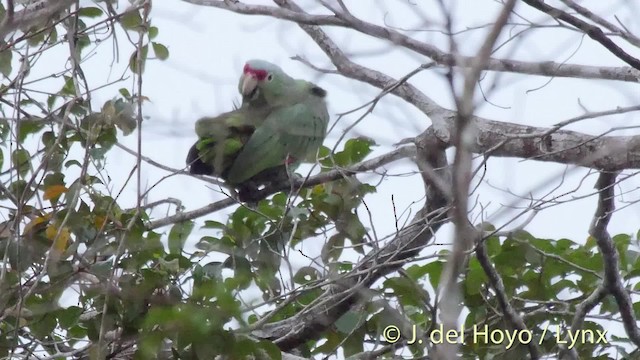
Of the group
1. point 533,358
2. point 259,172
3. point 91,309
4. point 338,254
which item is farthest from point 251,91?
A: point 533,358

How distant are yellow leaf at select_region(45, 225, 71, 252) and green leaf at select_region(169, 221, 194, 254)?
0.30 metres

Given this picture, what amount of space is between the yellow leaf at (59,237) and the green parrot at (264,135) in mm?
771

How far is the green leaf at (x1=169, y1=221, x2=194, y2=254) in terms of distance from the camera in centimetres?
281

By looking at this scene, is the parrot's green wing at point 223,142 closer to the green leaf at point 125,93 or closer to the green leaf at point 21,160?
the green leaf at point 125,93

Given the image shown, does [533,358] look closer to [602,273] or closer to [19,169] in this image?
[602,273]

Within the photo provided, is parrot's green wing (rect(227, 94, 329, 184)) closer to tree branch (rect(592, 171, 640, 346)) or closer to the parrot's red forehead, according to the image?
the parrot's red forehead

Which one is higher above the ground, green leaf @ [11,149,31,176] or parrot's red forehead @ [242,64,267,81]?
parrot's red forehead @ [242,64,267,81]

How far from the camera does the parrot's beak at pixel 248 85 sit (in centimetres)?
405

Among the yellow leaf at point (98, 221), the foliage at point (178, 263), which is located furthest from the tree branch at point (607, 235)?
the yellow leaf at point (98, 221)

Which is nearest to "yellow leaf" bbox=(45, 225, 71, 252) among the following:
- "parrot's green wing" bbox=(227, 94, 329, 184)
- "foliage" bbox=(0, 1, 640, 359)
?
"foliage" bbox=(0, 1, 640, 359)

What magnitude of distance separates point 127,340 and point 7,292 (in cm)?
36

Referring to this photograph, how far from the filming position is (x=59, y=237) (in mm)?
2662

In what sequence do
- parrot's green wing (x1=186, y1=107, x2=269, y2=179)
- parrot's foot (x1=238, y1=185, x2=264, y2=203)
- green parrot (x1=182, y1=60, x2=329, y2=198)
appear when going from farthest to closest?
parrot's foot (x1=238, y1=185, x2=264, y2=203) → green parrot (x1=182, y1=60, x2=329, y2=198) → parrot's green wing (x1=186, y1=107, x2=269, y2=179)

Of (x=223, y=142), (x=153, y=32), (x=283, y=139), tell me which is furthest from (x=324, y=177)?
(x=153, y=32)
